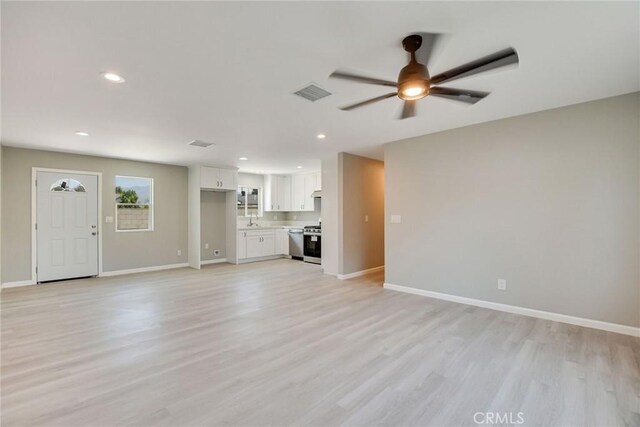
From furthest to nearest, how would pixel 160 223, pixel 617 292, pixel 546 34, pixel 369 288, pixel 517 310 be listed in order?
1. pixel 160 223
2. pixel 369 288
3. pixel 517 310
4. pixel 617 292
5. pixel 546 34

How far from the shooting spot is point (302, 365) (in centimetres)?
241

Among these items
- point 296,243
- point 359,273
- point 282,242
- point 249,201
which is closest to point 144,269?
point 249,201

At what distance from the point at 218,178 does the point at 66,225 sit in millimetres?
2994

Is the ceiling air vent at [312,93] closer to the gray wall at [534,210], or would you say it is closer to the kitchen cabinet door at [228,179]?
the gray wall at [534,210]

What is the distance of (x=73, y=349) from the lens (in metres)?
2.69

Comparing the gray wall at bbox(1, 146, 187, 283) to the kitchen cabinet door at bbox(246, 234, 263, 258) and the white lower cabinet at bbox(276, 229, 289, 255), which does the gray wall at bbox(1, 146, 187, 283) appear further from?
the white lower cabinet at bbox(276, 229, 289, 255)

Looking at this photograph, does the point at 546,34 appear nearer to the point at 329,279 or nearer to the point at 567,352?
the point at 567,352

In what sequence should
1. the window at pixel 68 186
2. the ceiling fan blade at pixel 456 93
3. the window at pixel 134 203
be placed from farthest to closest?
1. the window at pixel 134 203
2. the window at pixel 68 186
3. the ceiling fan blade at pixel 456 93

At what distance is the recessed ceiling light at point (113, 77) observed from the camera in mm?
2447

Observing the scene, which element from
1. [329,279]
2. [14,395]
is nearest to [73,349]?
[14,395]

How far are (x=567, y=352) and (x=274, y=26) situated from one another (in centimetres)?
353

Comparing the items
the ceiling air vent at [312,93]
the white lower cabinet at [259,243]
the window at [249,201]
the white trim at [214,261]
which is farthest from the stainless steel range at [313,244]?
the ceiling air vent at [312,93]

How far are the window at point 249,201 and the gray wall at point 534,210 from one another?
511cm

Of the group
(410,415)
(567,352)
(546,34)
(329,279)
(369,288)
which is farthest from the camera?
(329,279)
